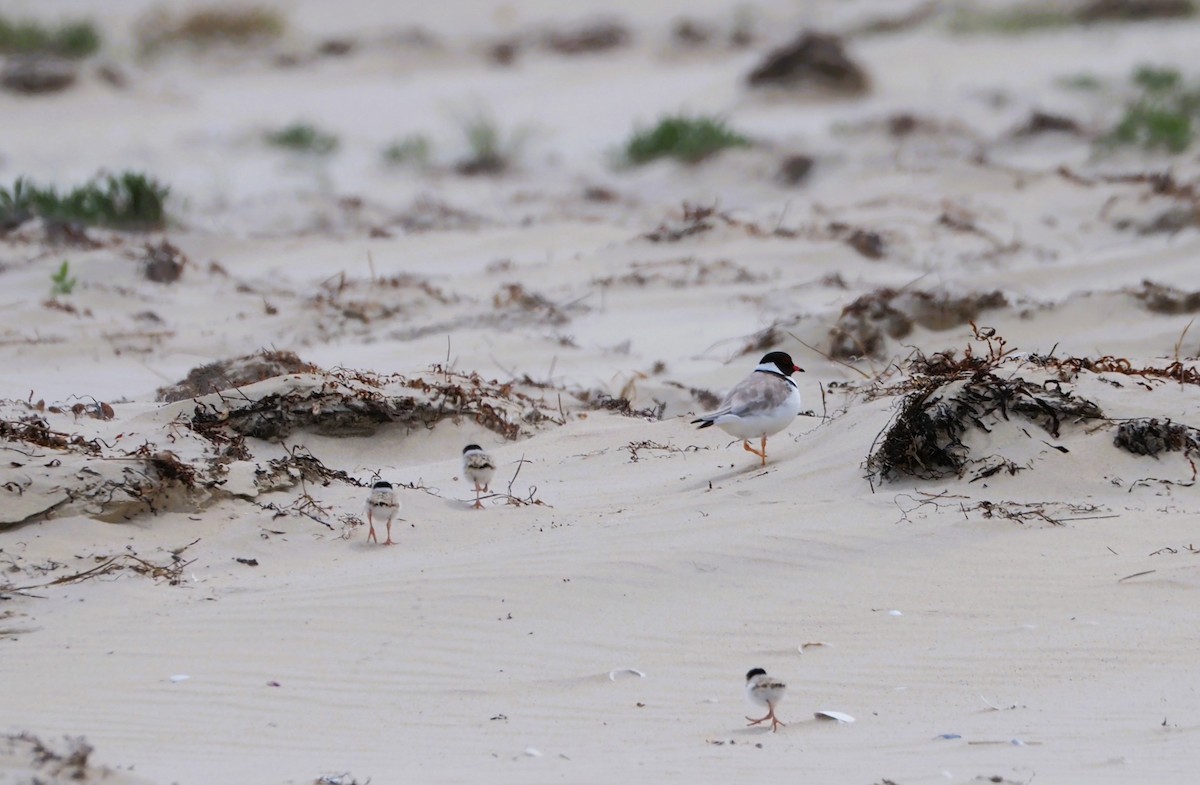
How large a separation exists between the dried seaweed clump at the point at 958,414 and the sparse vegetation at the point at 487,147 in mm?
14292

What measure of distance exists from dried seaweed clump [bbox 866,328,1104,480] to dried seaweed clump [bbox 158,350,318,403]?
142 inches

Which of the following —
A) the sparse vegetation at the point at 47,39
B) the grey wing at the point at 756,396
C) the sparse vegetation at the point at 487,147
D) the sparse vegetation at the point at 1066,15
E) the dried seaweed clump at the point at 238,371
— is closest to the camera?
the grey wing at the point at 756,396

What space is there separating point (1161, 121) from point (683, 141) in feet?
20.0

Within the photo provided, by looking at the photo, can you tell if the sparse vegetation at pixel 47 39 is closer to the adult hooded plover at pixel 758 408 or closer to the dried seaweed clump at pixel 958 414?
the adult hooded plover at pixel 758 408

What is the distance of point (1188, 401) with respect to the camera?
661cm

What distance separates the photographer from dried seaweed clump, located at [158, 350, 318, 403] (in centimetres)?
870

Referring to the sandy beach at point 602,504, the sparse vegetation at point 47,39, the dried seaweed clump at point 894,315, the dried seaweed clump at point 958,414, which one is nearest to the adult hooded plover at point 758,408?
the sandy beach at point 602,504

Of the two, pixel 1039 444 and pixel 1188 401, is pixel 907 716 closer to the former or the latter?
pixel 1039 444

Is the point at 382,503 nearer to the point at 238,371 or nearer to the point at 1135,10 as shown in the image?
the point at 238,371

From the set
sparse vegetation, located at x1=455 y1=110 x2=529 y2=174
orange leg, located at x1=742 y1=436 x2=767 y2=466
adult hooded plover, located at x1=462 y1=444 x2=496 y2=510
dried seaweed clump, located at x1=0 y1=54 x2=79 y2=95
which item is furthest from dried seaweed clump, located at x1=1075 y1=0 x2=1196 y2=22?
adult hooded plover, located at x1=462 y1=444 x2=496 y2=510

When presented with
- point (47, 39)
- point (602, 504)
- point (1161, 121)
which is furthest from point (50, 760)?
point (47, 39)

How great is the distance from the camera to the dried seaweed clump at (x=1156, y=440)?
630 centimetres

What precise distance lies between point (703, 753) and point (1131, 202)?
532 inches

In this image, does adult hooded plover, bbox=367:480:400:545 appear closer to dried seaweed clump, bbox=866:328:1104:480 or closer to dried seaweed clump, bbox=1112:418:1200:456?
dried seaweed clump, bbox=866:328:1104:480
